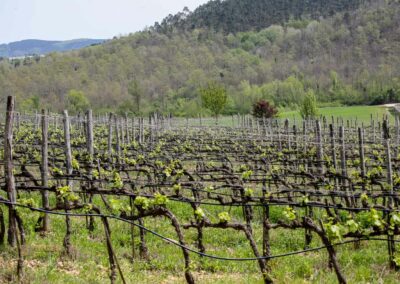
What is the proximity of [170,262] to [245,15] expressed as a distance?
13493 centimetres

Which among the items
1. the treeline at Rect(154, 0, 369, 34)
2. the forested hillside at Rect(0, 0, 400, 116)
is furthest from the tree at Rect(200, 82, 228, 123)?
the treeline at Rect(154, 0, 369, 34)

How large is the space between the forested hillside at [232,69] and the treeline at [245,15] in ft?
45.4

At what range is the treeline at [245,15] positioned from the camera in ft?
438

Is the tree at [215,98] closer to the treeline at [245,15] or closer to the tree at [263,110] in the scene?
the tree at [263,110]

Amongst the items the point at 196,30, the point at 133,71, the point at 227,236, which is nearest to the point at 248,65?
the point at 133,71

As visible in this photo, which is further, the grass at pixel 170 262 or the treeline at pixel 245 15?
the treeline at pixel 245 15

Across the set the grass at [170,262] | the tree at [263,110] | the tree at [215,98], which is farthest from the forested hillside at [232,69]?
the grass at [170,262]

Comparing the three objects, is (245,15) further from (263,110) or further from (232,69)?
(263,110)

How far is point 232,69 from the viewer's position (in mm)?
96625

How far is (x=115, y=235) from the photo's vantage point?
10.0 metres

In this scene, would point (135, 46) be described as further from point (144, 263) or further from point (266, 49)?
point (144, 263)

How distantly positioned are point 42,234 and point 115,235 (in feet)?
4.54

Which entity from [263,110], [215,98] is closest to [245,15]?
[215,98]

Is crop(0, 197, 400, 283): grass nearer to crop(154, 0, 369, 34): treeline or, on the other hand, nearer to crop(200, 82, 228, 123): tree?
crop(200, 82, 228, 123): tree
